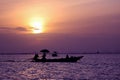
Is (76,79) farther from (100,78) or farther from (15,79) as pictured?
(15,79)

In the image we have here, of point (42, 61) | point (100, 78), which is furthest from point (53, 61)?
point (100, 78)

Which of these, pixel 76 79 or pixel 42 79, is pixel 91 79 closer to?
pixel 76 79

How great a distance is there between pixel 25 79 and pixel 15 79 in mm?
1138

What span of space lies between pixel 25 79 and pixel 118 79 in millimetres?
10558

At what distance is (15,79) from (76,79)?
6.92 m

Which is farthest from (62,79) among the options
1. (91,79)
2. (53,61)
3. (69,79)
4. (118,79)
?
(53,61)

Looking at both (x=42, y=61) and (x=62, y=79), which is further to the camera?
(x=42, y=61)

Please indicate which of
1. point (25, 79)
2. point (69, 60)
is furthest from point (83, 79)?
point (69, 60)

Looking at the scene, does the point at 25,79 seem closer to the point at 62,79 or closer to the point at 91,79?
the point at 62,79

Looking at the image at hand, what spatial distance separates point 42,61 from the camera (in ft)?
248

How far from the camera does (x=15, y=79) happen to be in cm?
3397

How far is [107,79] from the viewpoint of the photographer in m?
34.5

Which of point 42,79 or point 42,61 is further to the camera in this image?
point 42,61

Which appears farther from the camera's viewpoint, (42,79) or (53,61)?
(53,61)
